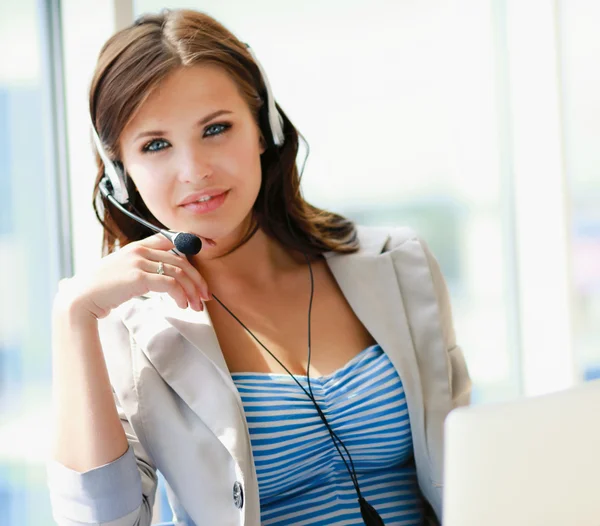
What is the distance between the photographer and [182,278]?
1226 millimetres

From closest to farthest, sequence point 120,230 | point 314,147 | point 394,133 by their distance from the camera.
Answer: point 120,230
point 314,147
point 394,133

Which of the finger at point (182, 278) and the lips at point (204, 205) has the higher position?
the lips at point (204, 205)

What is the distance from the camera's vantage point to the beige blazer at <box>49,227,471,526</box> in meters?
1.17

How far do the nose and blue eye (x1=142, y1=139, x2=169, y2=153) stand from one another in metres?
0.05

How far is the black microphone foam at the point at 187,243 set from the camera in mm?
1174

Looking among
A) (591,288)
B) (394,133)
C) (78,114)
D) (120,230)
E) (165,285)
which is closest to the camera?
(165,285)

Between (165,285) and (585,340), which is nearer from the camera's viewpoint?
(165,285)

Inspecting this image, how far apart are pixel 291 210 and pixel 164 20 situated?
1.50 ft

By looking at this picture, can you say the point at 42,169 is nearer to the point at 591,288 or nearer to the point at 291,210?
the point at 291,210

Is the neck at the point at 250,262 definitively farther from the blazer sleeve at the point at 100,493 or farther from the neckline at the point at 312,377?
the blazer sleeve at the point at 100,493

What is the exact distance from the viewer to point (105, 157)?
1.29 metres

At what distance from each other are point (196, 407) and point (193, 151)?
45cm

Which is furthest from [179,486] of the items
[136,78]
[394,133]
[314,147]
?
[394,133]

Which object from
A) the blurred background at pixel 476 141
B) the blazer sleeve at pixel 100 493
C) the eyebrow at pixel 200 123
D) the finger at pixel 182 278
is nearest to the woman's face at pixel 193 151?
the eyebrow at pixel 200 123
